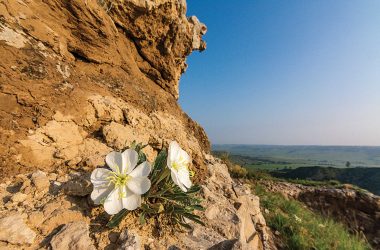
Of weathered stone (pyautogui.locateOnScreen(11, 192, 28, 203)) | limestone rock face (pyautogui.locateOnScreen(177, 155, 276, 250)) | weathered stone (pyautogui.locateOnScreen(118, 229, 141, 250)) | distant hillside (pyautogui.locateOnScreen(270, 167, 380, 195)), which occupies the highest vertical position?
weathered stone (pyautogui.locateOnScreen(11, 192, 28, 203))

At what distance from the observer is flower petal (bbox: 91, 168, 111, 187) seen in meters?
1.71

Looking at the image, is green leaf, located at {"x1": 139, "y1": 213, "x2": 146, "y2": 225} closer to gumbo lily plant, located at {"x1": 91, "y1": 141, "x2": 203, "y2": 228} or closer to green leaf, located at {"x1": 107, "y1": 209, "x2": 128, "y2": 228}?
gumbo lily plant, located at {"x1": 91, "y1": 141, "x2": 203, "y2": 228}

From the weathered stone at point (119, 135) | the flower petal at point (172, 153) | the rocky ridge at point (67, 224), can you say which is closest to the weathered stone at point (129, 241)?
Answer: the rocky ridge at point (67, 224)

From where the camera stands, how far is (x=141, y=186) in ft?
5.44

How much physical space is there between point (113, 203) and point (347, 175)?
57227 mm

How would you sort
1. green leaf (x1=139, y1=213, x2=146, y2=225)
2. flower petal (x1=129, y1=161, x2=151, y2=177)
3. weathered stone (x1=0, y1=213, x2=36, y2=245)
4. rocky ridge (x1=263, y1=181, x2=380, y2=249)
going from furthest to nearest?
rocky ridge (x1=263, y1=181, x2=380, y2=249)
green leaf (x1=139, y1=213, x2=146, y2=225)
flower petal (x1=129, y1=161, x2=151, y2=177)
weathered stone (x1=0, y1=213, x2=36, y2=245)

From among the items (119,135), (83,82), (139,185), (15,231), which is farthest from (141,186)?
(83,82)

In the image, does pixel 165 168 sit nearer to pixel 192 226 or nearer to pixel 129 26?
pixel 192 226

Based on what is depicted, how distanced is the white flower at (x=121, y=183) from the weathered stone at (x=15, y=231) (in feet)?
1.35

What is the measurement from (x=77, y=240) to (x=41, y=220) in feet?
1.01

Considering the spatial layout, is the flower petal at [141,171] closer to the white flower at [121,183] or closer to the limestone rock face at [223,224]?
the white flower at [121,183]

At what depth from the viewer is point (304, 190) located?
14859 millimetres

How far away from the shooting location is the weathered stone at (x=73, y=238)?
1.54m

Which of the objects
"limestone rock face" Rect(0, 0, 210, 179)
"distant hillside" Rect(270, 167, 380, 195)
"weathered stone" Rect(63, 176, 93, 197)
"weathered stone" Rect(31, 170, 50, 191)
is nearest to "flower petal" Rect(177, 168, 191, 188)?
"weathered stone" Rect(63, 176, 93, 197)
